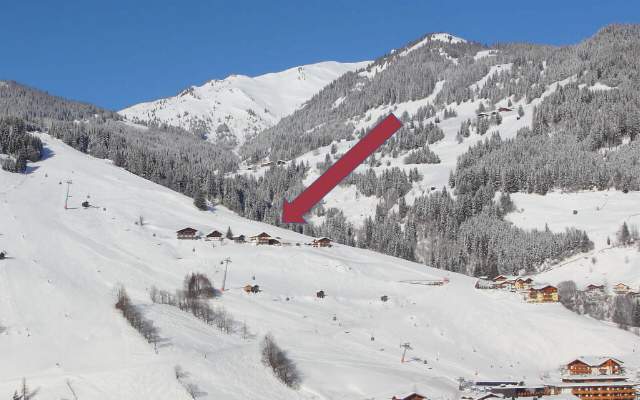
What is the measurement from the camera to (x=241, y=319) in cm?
9475

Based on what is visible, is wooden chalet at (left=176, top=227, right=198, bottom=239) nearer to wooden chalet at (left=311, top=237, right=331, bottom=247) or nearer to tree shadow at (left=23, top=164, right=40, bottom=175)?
wooden chalet at (left=311, top=237, right=331, bottom=247)

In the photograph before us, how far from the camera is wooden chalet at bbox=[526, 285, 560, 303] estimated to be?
11375 cm

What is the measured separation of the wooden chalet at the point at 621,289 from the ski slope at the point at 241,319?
23427 mm

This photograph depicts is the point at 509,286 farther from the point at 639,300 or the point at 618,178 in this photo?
A: the point at 618,178

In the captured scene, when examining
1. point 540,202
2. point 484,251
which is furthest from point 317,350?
point 540,202

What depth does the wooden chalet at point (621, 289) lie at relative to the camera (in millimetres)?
126625

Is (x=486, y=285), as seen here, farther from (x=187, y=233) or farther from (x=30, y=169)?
(x=30, y=169)

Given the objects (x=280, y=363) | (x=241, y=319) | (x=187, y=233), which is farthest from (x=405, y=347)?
(x=187, y=233)

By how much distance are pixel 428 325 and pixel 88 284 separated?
1903 inches

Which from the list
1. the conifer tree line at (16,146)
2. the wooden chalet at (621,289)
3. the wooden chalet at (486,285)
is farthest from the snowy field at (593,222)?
the conifer tree line at (16,146)

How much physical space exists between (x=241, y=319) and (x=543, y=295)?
5004cm

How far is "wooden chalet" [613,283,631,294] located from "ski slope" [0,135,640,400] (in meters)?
23.4

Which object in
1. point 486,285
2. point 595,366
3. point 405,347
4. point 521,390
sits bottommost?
point 521,390

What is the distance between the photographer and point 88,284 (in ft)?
332
